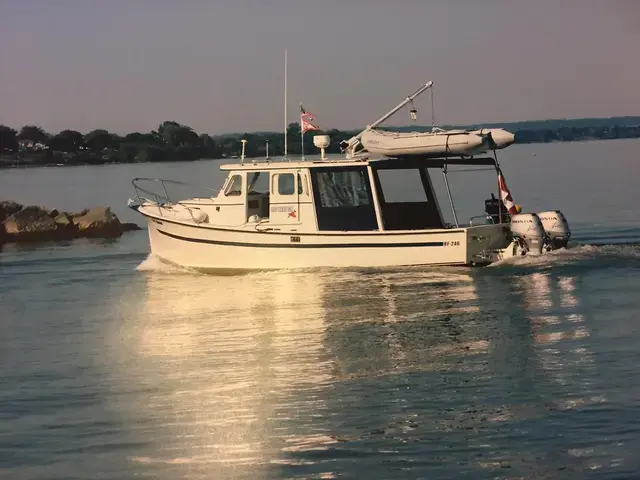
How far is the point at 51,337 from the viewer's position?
61.1 feet

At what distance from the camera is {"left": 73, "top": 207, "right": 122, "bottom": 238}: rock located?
131ft

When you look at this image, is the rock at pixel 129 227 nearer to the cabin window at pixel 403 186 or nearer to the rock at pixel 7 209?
the rock at pixel 7 209

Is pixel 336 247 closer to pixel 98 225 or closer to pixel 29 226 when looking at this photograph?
pixel 98 225

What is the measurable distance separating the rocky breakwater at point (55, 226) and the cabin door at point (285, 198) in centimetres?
1672

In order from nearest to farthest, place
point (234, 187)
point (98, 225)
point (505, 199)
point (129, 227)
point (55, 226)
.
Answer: point (505, 199)
point (234, 187)
point (55, 226)
point (98, 225)
point (129, 227)

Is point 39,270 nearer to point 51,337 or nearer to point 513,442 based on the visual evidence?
point 51,337

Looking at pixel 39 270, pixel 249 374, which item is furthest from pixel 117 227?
pixel 249 374

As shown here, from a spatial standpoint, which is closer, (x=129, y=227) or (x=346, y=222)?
(x=346, y=222)

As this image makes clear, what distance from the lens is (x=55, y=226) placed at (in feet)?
131

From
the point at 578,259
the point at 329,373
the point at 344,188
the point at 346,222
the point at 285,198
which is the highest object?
the point at 344,188

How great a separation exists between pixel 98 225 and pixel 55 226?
5.21ft

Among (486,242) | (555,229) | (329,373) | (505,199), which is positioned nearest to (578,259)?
(555,229)

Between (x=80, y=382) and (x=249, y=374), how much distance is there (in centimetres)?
239

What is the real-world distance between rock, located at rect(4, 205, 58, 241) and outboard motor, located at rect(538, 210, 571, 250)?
2193 centimetres
